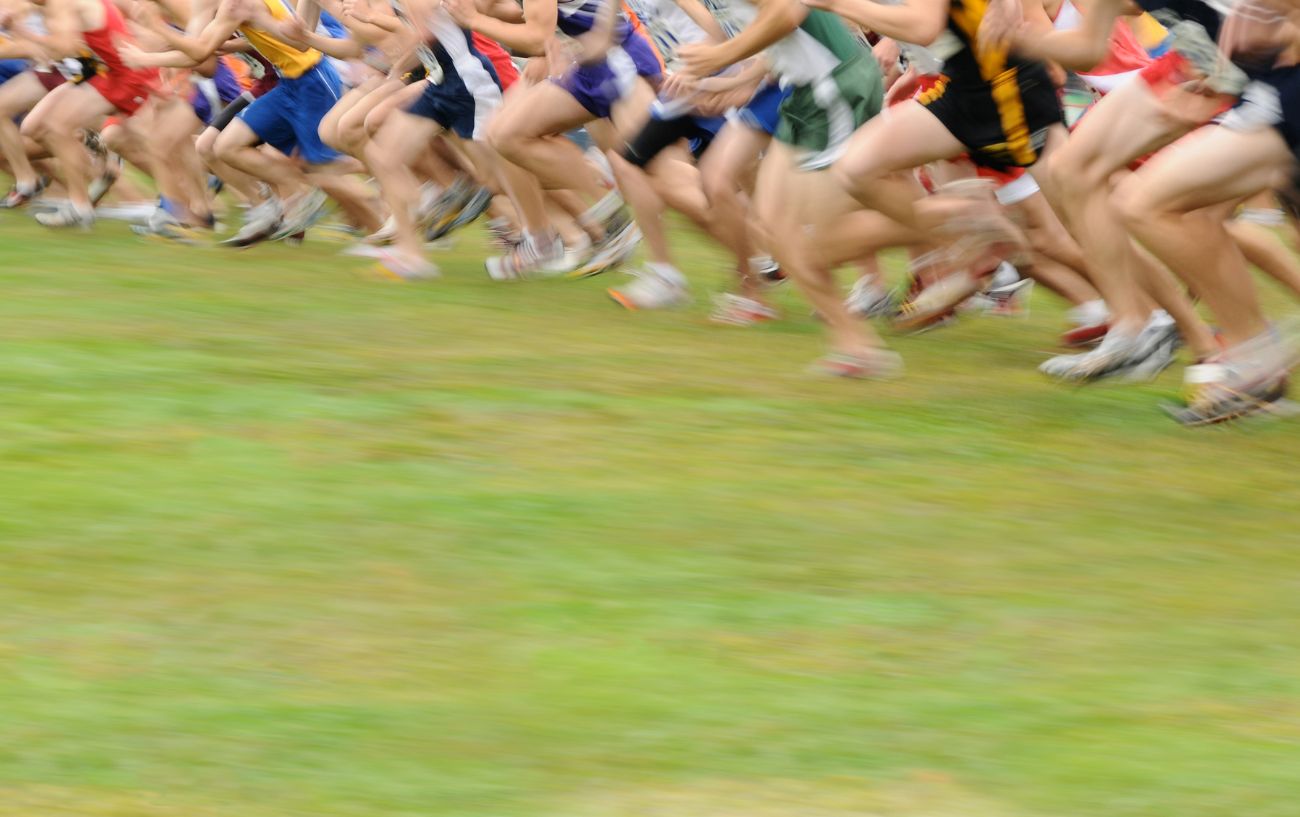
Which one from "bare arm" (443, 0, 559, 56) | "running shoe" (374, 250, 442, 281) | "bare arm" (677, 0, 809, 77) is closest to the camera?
"bare arm" (677, 0, 809, 77)

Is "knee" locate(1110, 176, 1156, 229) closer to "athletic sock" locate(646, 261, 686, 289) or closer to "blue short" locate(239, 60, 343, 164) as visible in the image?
"athletic sock" locate(646, 261, 686, 289)

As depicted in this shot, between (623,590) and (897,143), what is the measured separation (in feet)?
9.49

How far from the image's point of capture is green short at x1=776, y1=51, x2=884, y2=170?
6.69 metres

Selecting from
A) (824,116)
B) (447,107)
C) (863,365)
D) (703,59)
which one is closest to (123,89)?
(447,107)

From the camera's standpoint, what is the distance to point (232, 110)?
1081 centimetres

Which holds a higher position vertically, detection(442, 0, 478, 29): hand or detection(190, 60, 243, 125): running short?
detection(442, 0, 478, 29): hand

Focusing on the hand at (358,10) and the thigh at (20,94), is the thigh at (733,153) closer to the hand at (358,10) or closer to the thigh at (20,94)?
the hand at (358,10)

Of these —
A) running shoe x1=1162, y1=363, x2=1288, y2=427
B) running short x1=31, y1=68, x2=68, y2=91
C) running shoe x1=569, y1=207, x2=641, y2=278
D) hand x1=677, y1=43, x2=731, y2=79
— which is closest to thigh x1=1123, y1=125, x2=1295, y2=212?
running shoe x1=1162, y1=363, x2=1288, y2=427

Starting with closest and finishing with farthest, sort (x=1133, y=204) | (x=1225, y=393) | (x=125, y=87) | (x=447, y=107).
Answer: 1. (x=1133, y=204)
2. (x=1225, y=393)
3. (x=447, y=107)
4. (x=125, y=87)

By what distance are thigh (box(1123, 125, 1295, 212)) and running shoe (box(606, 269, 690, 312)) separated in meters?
3.23

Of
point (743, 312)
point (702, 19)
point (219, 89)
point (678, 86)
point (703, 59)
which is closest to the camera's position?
point (703, 59)

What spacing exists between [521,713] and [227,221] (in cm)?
990

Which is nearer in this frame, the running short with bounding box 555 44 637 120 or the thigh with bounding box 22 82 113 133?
the running short with bounding box 555 44 637 120

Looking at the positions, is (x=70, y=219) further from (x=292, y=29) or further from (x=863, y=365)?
(x=863, y=365)
